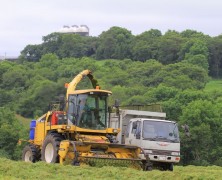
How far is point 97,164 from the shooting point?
2067 cm

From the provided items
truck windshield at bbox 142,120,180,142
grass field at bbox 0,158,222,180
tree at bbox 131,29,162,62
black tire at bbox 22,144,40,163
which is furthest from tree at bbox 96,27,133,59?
grass field at bbox 0,158,222,180

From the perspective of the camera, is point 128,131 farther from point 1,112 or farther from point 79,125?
point 1,112

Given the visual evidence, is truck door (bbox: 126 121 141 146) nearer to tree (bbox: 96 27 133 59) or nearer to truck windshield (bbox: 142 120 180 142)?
truck windshield (bbox: 142 120 180 142)

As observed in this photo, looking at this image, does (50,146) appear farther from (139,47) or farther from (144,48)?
(139,47)

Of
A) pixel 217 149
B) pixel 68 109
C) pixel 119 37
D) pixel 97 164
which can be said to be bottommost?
pixel 217 149

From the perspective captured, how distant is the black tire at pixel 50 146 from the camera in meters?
21.9

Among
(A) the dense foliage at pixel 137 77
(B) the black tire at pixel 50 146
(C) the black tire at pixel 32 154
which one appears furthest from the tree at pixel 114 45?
(B) the black tire at pixel 50 146

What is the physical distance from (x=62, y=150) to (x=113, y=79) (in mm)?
95203

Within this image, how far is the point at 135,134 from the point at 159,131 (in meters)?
1.03

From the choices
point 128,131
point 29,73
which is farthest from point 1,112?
point 128,131

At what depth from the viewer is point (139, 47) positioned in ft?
491

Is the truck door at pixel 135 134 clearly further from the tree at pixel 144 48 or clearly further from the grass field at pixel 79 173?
the tree at pixel 144 48

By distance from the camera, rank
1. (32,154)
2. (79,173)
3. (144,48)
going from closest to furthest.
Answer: (79,173)
(32,154)
(144,48)

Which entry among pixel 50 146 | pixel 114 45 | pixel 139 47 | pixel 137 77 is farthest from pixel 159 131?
pixel 114 45
